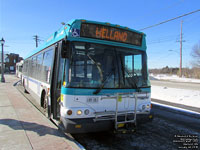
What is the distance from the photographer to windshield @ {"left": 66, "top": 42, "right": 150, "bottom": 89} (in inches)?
142

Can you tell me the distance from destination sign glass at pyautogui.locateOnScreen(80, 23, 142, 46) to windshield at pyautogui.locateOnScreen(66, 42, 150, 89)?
0.26 m

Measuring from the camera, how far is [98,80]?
375 centimetres

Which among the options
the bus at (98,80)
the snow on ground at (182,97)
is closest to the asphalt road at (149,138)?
the bus at (98,80)

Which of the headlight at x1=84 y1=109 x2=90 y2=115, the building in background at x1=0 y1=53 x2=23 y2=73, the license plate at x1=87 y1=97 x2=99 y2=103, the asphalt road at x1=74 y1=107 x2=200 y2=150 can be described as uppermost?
the building in background at x1=0 y1=53 x2=23 y2=73

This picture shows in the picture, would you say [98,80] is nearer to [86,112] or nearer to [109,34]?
[86,112]

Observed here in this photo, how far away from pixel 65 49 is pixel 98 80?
1.12m

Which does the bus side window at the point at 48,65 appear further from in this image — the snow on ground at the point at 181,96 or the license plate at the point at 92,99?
the snow on ground at the point at 181,96

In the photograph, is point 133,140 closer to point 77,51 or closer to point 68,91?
point 68,91

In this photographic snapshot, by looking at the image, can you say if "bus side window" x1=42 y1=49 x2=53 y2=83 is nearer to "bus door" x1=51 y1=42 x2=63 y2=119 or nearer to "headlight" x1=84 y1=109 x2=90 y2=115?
"bus door" x1=51 y1=42 x2=63 y2=119

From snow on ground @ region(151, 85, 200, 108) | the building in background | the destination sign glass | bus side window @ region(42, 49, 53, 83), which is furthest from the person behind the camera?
the building in background

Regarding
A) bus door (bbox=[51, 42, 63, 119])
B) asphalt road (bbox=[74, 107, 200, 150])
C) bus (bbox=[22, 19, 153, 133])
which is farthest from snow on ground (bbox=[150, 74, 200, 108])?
bus door (bbox=[51, 42, 63, 119])

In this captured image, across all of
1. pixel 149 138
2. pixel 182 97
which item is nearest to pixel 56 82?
pixel 149 138

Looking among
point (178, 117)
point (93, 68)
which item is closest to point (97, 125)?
point (93, 68)

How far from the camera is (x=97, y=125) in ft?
11.8
